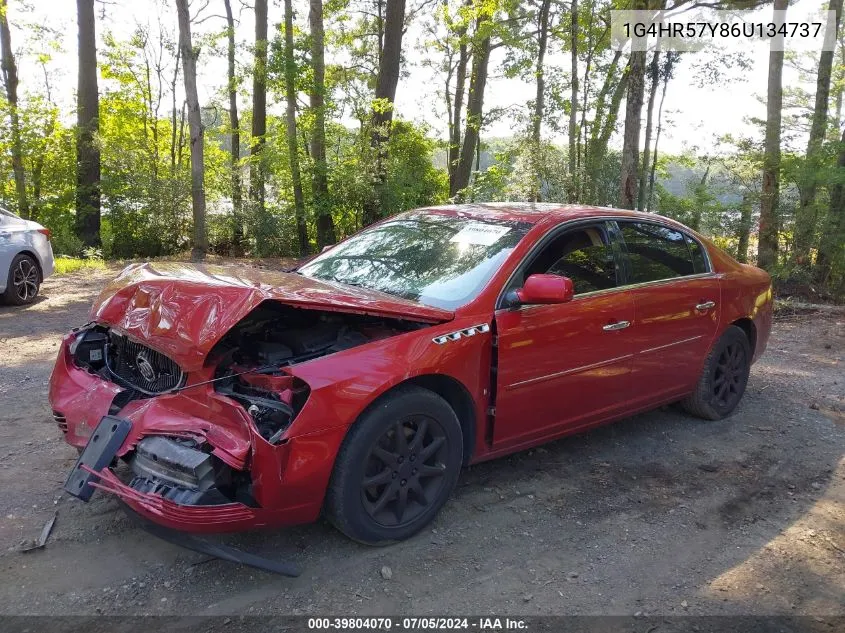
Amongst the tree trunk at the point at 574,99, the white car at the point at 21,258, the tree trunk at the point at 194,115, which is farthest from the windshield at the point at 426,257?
the tree trunk at the point at 574,99

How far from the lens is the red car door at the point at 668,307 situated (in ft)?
14.5

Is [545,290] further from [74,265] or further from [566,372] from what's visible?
[74,265]

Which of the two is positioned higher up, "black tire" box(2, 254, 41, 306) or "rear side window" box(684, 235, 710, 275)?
"rear side window" box(684, 235, 710, 275)

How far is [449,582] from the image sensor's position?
3.02 meters

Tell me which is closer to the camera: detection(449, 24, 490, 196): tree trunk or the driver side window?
the driver side window

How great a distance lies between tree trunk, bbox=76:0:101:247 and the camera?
1670cm

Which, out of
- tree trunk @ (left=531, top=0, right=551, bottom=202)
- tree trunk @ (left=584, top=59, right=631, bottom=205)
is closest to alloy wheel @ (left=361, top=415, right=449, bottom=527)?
tree trunk @ (left=584, top=59, right=631, bottom=205)

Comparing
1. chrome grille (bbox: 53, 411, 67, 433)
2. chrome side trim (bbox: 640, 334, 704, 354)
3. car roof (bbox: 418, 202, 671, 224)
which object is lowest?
chrome grille (bbox: 53, 411, 67, 433)

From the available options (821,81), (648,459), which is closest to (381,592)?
(648,459)

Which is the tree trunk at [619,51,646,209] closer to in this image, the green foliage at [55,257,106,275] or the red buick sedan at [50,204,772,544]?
the red buick sedan at [50,204,772,544]

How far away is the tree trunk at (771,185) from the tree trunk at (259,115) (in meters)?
10.6

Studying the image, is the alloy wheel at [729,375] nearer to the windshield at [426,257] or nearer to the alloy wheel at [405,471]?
the windshield at [426,257]

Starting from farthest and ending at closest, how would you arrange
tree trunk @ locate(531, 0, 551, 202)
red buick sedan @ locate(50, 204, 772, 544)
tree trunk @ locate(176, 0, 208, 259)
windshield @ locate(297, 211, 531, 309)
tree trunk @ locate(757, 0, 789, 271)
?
tree trunk @ locate(531, 0, 551, 202), tree trunk @ locate(176, 0, 208, 259), tree trunk @ locate(757, 0, 789, 271), windshield @ locate(297, 211, 531, 309), red buick sedan @ locate(50, 204, 772, 544)

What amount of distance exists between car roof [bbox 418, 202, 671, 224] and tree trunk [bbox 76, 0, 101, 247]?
14803 mm
